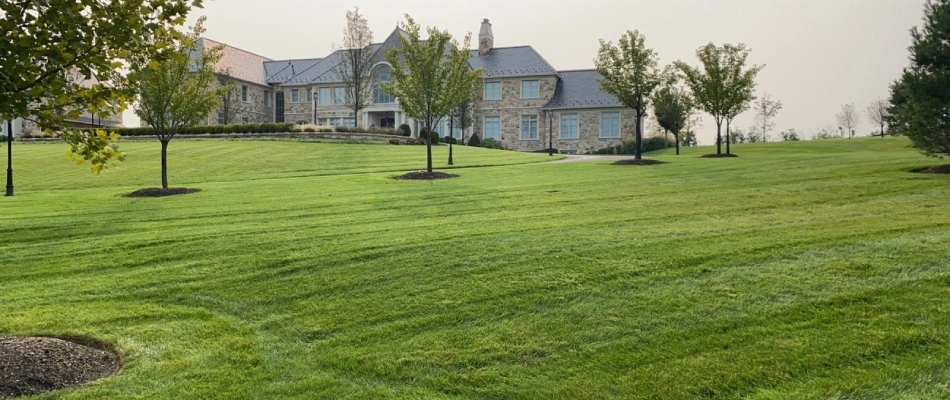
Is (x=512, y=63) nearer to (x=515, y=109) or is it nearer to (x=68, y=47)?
(x=515, y=109)

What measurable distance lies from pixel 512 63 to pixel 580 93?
239 inches

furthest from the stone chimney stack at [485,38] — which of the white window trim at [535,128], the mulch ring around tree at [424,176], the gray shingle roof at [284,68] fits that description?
the mulch ring around tree at [424,176]

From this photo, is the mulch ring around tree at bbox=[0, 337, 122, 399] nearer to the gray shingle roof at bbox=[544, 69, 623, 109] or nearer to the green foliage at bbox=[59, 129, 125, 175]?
the green foliage at bbox=[59, 129, 125, 175]

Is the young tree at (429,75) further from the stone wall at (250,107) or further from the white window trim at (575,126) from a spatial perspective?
the stone wall at (250,107)

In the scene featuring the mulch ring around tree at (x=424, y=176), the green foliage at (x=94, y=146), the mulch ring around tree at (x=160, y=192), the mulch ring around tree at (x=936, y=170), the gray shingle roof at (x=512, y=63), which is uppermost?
the gray shingle roof at (x=512, y=63)

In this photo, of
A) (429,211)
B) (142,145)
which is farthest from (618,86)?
(142,145)

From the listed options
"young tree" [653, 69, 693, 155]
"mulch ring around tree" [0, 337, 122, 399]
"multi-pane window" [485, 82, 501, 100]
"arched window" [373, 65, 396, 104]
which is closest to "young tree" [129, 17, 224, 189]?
"mulch ring around tree" [0, 337, 122, 399]

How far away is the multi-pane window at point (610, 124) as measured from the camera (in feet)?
138

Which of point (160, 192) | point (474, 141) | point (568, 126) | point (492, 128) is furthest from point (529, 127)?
point (160, 192)

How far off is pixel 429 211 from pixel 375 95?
38.5 meters

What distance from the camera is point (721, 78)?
79.2 feet

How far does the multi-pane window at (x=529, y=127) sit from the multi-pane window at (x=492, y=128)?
1.92 m

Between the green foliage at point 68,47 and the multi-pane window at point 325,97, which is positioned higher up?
the multi-pane window at point 325,97

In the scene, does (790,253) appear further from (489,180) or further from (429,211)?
(489,180)
